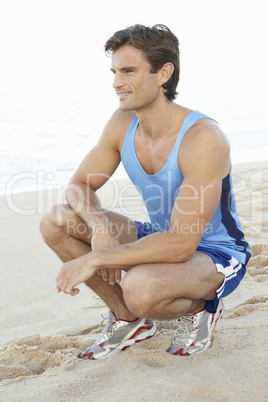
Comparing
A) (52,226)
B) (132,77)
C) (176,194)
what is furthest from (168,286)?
(132,77)

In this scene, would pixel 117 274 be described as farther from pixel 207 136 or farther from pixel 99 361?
pixel 207 136

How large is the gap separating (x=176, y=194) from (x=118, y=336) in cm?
72

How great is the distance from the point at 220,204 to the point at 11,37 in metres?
23.5

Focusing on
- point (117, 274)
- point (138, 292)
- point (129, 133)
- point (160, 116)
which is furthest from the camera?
point (129, 133)

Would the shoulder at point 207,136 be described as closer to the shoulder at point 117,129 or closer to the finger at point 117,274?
the shoulder at point 117,129

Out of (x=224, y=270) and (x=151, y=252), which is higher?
(x=151, y=252)

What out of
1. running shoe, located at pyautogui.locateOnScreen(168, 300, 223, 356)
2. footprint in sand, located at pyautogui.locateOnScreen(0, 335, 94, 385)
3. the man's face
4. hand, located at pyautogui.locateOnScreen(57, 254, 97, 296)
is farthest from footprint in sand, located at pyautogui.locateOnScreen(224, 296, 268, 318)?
the man's face

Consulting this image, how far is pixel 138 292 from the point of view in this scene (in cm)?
177

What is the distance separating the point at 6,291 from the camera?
294 centimetres

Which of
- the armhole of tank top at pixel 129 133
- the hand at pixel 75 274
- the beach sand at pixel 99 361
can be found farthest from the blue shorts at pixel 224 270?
the armhole of tank top at pixel 129 133

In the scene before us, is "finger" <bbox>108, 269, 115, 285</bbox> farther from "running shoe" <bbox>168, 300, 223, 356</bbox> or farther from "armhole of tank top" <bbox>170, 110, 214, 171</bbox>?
"armhole of tank top" <bbox>170, 110, 214, 171</bbox>

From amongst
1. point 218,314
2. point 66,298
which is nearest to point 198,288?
point 218,314

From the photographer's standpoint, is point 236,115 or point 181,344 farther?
point 236,115

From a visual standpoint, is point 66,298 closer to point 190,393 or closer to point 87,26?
point 190,393
